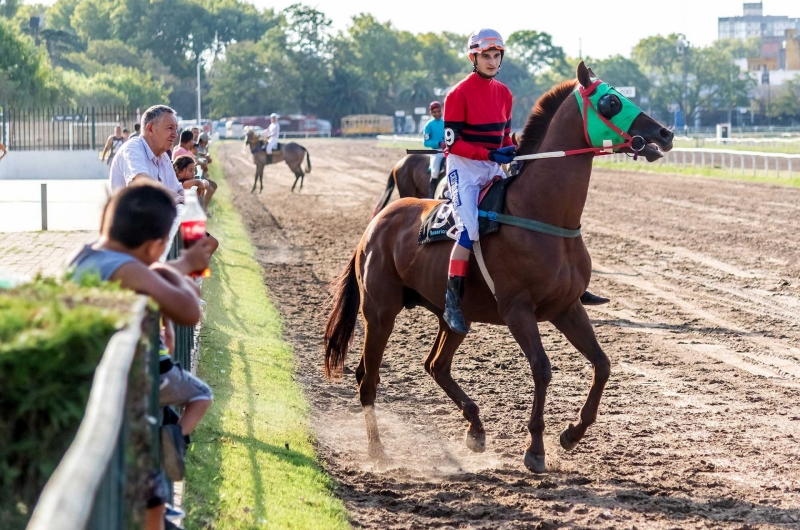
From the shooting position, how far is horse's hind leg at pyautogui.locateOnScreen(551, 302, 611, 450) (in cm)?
624

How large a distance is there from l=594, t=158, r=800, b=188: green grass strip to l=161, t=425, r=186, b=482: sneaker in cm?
2239

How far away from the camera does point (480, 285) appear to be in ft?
22.3

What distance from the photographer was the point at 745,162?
30.3 metres

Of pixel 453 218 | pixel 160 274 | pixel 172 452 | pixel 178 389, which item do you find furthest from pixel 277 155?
pixel 172 452

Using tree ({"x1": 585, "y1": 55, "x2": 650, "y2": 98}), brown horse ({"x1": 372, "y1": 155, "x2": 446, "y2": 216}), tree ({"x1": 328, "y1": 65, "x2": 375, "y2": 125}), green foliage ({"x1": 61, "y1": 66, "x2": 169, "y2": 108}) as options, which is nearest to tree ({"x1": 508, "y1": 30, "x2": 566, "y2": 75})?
tree ({"x1": 585, "y1": 55, "x2": 650, "y2": 98})

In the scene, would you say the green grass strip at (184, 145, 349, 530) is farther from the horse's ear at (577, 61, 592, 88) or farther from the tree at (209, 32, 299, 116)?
the tree at (209, 32, 299, 116)

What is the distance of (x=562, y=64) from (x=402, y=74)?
1121 inches

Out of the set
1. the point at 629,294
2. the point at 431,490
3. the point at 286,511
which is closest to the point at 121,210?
the point at 286,511

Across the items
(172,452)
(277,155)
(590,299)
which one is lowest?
(172,452)

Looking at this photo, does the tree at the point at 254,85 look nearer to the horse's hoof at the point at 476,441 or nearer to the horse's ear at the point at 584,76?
the horse's ear at the point at 584,76

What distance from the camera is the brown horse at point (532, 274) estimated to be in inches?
248

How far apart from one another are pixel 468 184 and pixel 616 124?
102 centimetres

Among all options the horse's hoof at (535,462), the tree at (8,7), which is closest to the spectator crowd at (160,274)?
the horse's hoof at (535,462)

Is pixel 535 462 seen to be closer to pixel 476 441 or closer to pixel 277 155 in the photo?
pixel 476 441
